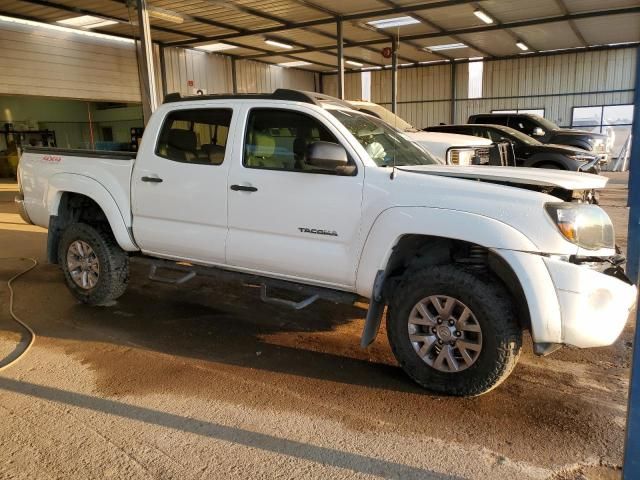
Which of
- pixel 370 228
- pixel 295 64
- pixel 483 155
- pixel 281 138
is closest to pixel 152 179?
pixel 281 138

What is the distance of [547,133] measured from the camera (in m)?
16.0

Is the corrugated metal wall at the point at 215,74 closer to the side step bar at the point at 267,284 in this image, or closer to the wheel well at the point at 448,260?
the side step bar at the point at 267,284

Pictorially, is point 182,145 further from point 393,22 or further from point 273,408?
point 393,22

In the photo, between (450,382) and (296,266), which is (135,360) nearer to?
(296,266)

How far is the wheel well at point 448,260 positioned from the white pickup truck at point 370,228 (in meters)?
0.01

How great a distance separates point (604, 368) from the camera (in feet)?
13.6

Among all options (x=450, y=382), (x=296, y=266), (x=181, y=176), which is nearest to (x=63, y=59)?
(x=181, y=176)

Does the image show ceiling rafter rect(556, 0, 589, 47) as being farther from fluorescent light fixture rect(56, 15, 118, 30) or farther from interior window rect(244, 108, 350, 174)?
interior window rect(244, 108, 350, 174)

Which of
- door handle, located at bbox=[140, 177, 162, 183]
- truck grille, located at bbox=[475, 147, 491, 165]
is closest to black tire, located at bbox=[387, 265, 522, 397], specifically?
door handle, located at bbox=[140, 177, 162, 183]

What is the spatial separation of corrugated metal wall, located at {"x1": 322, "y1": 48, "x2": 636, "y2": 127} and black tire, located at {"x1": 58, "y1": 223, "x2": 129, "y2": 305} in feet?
76.9

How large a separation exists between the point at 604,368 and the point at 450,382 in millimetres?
1446

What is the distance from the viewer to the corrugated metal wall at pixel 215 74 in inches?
783

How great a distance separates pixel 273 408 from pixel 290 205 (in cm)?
156

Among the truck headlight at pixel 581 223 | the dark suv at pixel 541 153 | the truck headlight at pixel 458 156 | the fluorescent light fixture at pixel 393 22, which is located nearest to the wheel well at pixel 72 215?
the truck headlight at pixel 581 223
